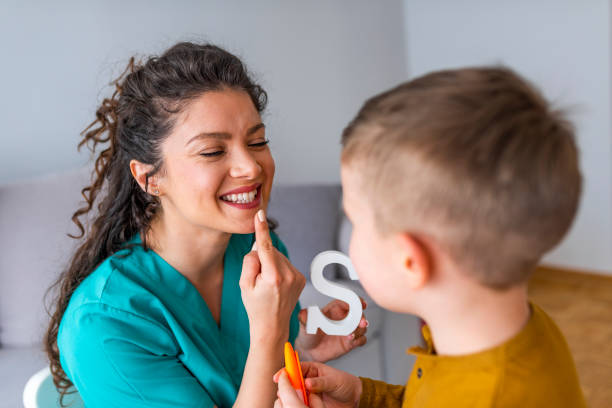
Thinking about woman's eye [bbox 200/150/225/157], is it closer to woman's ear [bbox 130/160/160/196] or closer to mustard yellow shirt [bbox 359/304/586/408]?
woman's ear [bbox 130/160/160/196]

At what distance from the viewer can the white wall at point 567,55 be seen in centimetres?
297

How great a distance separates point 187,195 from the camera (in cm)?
113

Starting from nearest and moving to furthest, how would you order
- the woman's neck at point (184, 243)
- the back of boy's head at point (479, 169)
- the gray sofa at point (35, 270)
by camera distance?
1. the back of boy's head at point (479, 169)
2. the woman's neck at point (184, 243)
3. the gray sofa at point (35, 270)

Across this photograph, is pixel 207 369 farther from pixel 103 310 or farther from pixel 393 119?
pixel 393 119

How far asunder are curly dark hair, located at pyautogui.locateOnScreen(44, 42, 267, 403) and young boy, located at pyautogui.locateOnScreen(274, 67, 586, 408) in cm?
54

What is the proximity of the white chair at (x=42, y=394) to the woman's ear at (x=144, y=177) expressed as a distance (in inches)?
16.9

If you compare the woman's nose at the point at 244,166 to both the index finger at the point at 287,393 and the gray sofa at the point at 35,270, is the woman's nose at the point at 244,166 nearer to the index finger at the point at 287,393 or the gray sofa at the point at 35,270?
the index finger at the point at 287,393

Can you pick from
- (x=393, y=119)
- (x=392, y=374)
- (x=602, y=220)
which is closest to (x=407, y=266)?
(x=393, y=119)

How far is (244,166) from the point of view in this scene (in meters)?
1.10

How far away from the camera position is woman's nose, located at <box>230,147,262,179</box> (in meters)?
1.10

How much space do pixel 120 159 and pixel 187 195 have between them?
0.81 feet

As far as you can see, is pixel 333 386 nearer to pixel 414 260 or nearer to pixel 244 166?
pixel 414 260

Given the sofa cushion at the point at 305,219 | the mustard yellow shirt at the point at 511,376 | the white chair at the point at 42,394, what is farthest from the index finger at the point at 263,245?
the sofa cushion at the point at 305,219

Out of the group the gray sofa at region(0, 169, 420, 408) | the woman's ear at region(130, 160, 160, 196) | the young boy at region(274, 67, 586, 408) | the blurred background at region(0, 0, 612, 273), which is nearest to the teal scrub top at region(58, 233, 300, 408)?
the woman's ear at region(130, 160, 160, 196)
